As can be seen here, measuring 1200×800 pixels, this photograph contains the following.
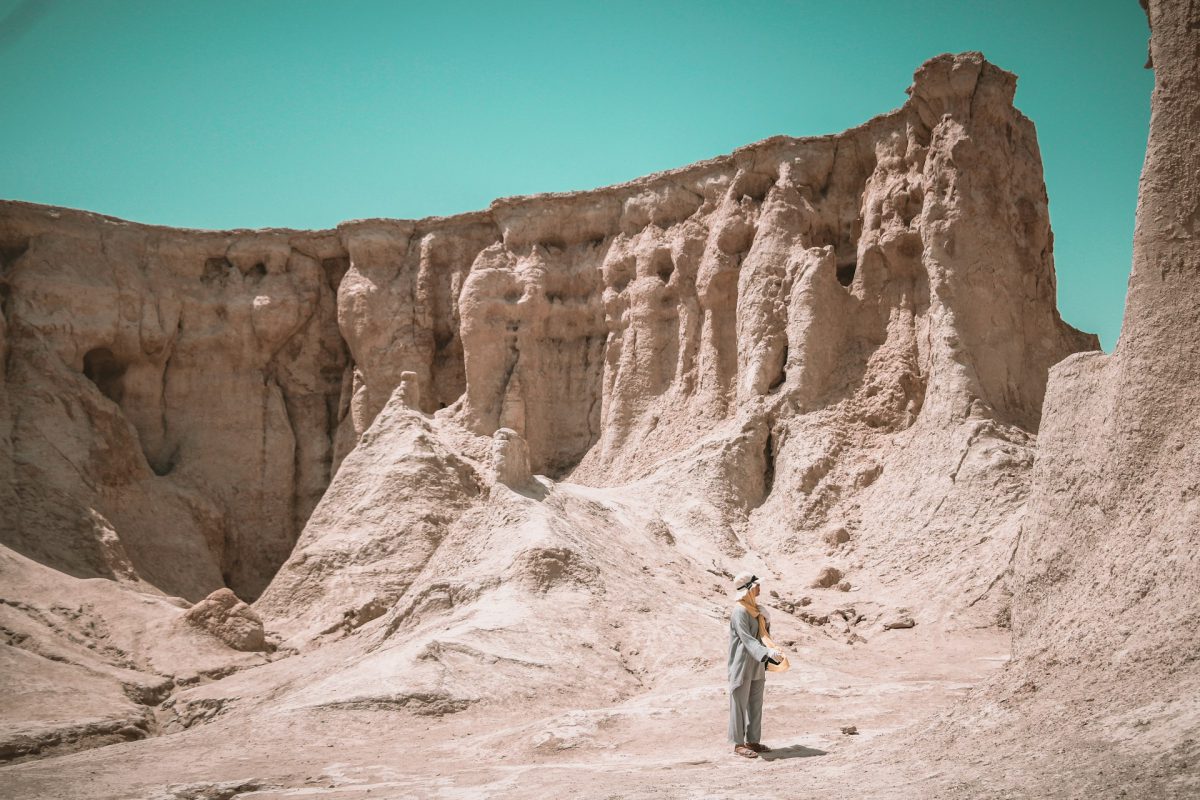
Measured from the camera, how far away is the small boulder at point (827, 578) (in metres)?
18.2

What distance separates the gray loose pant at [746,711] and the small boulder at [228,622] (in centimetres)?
1097

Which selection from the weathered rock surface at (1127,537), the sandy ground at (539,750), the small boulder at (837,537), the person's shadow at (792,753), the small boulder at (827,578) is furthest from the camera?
the small boulder at (837,537)

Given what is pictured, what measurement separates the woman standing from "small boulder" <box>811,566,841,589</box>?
8900 millimetres

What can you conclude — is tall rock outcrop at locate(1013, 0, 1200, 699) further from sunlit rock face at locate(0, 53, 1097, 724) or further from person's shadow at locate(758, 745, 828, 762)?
sunlit rock face at locate(0, 53, 1097, 724)

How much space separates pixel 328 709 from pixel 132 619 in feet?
24.4

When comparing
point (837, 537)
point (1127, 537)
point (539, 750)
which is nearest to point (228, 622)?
point (837, 537)

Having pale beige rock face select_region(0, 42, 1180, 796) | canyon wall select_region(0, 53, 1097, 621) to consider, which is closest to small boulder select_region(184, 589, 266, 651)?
pale beige rock face select_region(0, 42, 1180, 796)

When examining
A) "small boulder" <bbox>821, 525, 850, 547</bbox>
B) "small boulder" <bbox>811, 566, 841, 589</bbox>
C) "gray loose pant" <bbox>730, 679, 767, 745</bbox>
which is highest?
"small boulder" <bbox>821, 525, 850, 547</bbox>

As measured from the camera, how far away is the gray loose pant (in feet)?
30.3

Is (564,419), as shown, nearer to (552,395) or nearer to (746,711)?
(552,395)

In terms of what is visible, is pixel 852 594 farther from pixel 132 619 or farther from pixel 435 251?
pixel 435 251

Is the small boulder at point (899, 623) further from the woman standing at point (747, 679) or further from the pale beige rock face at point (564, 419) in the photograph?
the woman standing at point (747, 679)

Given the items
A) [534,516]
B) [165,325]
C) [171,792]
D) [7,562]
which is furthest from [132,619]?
[165,325]

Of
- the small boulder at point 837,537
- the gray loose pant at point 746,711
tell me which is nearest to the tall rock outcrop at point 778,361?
the small boulder at point 837,537
